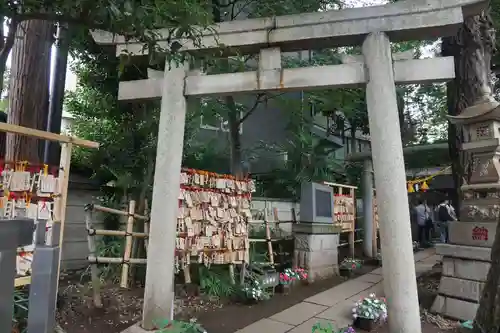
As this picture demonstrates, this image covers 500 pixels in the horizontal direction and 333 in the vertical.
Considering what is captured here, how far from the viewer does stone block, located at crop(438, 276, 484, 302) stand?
17.9ft

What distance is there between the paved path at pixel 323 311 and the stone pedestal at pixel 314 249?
2.03 ft

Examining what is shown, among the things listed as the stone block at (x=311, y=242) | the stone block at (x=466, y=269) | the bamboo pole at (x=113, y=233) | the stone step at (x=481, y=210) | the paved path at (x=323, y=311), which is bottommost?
the paved path at (x=323, y=311)

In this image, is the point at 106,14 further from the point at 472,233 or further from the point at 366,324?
the point at 472,233

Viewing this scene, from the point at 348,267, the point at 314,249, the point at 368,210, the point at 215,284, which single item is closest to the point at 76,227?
the point at 215,284

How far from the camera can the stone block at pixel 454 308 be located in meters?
5.44

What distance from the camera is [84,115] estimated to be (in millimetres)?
8172

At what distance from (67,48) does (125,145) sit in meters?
2.48

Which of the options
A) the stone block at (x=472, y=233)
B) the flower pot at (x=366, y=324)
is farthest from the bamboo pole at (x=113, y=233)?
the stone block at (x=472, y=233)

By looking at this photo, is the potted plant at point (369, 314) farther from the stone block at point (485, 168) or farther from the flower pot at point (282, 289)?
the stone block at point (485, 168)

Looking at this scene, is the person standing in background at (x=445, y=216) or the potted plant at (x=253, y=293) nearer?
the potted plant at (x=253, y=293)

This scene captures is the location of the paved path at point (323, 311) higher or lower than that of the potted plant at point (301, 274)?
lower

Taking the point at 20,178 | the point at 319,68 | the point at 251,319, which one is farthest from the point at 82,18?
the point at 251,319

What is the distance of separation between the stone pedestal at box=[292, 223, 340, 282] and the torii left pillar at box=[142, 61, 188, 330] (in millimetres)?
4200

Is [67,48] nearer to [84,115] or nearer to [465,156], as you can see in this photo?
[84,115]
